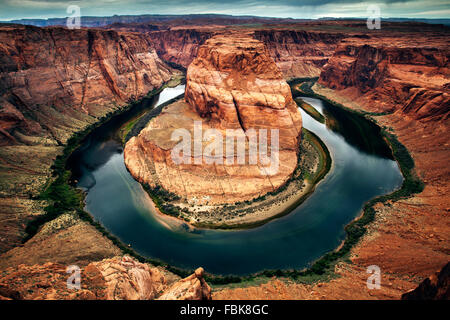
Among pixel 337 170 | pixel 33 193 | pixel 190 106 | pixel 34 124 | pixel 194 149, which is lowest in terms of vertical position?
pixel 33 193

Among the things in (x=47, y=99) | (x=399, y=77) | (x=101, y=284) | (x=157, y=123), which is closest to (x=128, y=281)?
(x=101, y=284)

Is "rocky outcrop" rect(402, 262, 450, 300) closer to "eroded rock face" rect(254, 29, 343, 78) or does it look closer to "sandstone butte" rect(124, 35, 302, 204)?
"sandstone butte" rect(124, 35, 302, 204)

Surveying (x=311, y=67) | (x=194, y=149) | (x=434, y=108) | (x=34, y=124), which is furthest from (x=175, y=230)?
(x=311, y=67)

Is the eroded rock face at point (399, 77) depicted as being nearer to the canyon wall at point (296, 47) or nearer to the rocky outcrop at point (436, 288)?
the canyon wall at point (296, 47)

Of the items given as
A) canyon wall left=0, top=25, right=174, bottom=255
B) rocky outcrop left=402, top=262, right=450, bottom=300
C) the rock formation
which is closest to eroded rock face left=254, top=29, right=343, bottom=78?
canyon wall left=0, top=25, right=174, bottom=255
